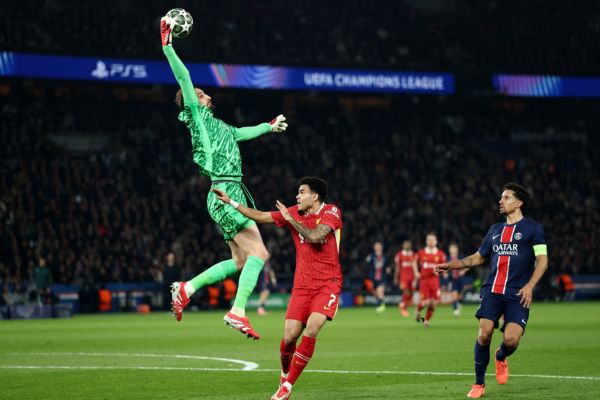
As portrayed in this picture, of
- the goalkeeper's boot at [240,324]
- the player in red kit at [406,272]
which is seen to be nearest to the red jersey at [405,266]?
the player in red kit at [406,272]

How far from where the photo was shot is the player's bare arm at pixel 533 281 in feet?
39.7

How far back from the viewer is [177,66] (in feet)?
38.9

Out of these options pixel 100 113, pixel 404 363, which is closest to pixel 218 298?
pixel 100 113

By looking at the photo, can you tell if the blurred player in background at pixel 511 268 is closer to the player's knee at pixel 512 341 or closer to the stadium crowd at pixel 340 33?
the player's knee at pixel 512 341

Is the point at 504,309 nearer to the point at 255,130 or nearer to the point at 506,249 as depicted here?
the point at 506,249

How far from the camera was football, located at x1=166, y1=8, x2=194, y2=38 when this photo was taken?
39.7ft

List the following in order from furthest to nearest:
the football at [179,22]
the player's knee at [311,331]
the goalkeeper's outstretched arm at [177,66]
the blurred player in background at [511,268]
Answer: the blurred player in background at [511,268]
the football at [179,22]
the goalkeeper's outstretched arm at [177,66]
the player's knee at [311,331]

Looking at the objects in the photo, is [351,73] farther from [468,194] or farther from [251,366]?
[251,366]

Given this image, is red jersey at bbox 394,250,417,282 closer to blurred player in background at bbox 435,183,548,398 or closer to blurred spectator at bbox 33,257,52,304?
blurred spectator at bbox 33,257,52,304

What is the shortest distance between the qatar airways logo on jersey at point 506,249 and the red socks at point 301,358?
2.64m

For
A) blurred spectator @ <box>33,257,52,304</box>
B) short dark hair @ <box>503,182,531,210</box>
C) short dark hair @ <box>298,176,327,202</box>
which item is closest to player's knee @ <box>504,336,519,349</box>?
short dark hair @ <box>503,182,531,210</box>

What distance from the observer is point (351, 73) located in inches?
1732

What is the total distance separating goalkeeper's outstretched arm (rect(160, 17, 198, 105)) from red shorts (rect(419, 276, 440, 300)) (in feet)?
52.9

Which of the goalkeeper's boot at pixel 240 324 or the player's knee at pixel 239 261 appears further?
the player's knee at pixel 239 261
